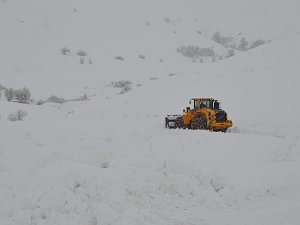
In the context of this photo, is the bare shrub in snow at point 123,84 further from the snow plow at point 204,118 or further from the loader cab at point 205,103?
the loader cab at point 205,103

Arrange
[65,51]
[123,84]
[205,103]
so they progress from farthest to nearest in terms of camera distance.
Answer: [65,51] < [123,84] < [205,103]

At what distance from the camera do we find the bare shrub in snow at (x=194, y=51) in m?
47.3

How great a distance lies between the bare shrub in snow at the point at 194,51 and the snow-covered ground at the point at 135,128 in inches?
50.4

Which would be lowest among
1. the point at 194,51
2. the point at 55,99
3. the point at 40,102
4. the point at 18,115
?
the point at 18,115

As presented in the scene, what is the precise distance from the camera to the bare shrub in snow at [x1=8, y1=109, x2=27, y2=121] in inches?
803

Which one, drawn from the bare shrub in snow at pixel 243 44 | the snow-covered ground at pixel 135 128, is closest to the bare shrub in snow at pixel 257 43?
the bare shrub in snow at pixel 243 44

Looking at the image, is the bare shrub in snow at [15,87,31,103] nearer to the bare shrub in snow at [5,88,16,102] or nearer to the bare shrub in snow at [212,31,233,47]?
the bare shrub in snow at [5,88,16,102]

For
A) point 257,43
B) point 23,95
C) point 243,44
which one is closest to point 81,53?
point 23,95

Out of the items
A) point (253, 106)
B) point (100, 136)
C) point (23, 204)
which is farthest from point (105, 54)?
point (23, 204)

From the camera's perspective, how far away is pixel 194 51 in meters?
48.1

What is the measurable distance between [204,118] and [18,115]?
1067 cm

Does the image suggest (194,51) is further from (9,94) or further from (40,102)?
(9,94)

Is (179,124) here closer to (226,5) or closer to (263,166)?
(263,166)

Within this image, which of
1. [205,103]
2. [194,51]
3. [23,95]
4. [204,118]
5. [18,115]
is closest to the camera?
[204,118]
